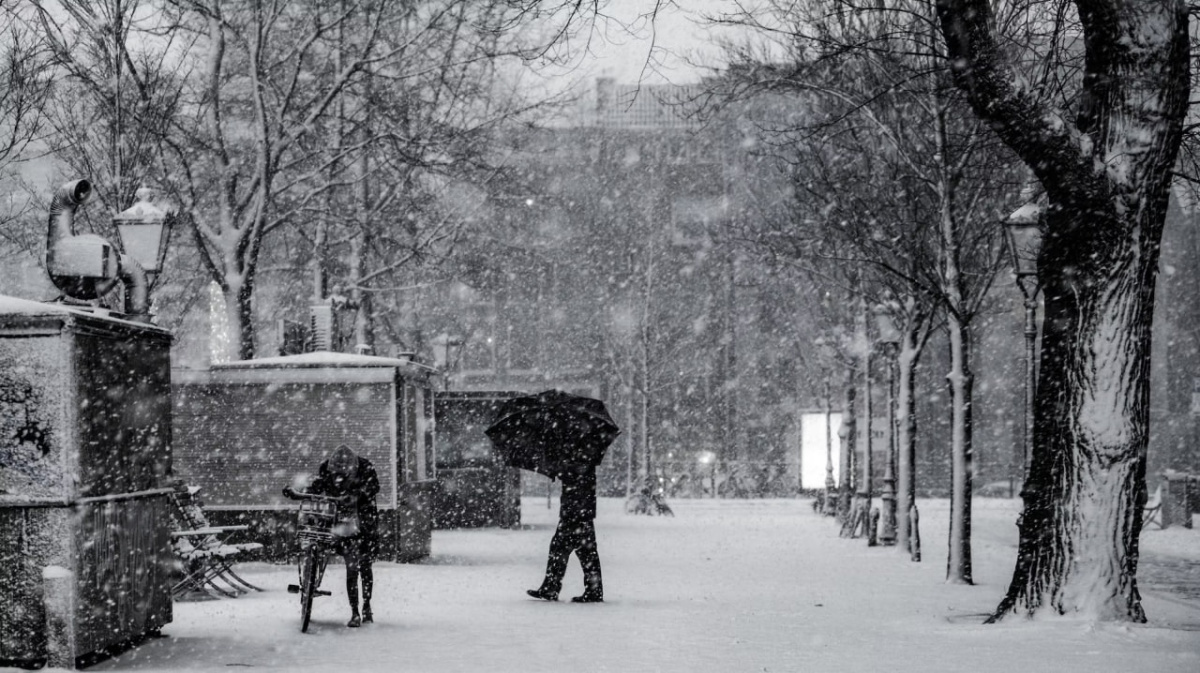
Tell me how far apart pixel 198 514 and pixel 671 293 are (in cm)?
3905

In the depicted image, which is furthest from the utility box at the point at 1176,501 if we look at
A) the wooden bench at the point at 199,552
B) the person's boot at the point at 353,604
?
the person's boot at the point at 353,604

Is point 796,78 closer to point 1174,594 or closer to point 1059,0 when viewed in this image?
point 1059,0

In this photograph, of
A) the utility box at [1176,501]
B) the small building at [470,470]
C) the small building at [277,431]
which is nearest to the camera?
the small building at [277,431]

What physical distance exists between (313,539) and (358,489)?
0.58 meters

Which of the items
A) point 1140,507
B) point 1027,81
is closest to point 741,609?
point 1140,507

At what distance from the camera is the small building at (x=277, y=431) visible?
63.4 ft

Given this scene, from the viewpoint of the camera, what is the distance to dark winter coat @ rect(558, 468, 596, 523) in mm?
14055

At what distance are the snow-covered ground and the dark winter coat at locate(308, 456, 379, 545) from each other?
0.85 metres

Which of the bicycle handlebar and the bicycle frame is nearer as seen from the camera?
the bicycle frame

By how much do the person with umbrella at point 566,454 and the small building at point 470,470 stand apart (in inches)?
592

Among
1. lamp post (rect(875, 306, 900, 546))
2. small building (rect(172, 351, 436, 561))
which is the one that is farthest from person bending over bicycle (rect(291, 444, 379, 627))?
lamp post (rect(875, 306, 900, 546))

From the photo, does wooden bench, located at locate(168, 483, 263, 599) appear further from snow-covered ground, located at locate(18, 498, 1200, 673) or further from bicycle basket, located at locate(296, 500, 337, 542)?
bicycle basket, located at locate(296, 500, 337, 542)

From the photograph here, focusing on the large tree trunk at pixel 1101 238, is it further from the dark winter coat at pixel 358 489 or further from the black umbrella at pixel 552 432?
the dark winter coat at pixel 358 489

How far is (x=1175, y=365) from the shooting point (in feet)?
163
